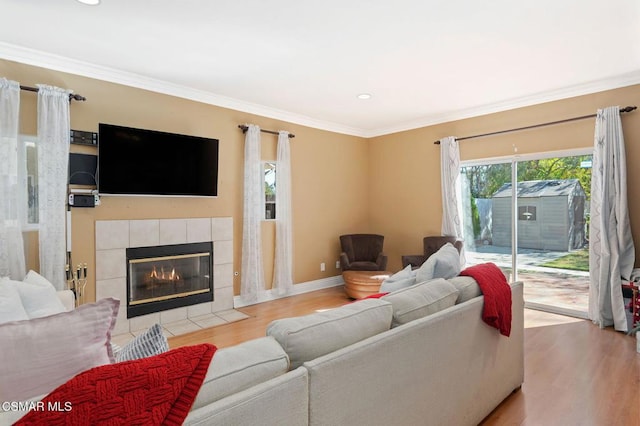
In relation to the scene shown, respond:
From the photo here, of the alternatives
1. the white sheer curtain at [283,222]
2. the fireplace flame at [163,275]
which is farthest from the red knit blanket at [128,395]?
the white sheer curtain at [283,222]

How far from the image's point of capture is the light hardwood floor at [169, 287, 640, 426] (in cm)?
225

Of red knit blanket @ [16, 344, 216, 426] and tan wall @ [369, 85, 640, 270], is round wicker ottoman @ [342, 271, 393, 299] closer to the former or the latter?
tan wall @ [369, 85, 640, 270]

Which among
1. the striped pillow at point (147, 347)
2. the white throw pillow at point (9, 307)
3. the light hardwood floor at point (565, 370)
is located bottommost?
the light hardwood floor at point (565, 370)

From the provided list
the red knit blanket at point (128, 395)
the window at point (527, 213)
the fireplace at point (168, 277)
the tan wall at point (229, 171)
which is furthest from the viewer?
the window at point (527, 213)

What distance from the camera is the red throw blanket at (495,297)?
212 cm

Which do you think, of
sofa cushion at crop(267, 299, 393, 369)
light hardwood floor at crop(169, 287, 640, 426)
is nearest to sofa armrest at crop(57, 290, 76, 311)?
light hardwood floor at crop(169, 287, 640, 426)

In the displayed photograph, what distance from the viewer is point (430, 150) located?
5.63 meters

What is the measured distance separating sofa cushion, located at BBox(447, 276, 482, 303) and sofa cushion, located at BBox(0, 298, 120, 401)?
6.06ft

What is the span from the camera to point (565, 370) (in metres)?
2.86

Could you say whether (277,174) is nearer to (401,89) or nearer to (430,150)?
(401,89)

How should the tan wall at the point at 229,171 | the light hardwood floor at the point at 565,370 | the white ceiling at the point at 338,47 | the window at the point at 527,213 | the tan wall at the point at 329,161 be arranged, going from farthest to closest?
the window at the point at 527,213 → the tan wall at the point at 329,161 → the tan wall at the point at 229,171 → the white ceiling at the point at 338,47 → the light hardwood floor at the point at 565,370

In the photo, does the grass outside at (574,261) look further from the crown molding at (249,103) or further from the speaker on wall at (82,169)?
the speaker on wall at (82,169)

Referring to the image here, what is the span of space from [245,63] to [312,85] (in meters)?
0.90

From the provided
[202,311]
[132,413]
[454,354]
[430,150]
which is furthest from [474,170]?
[132,413]
